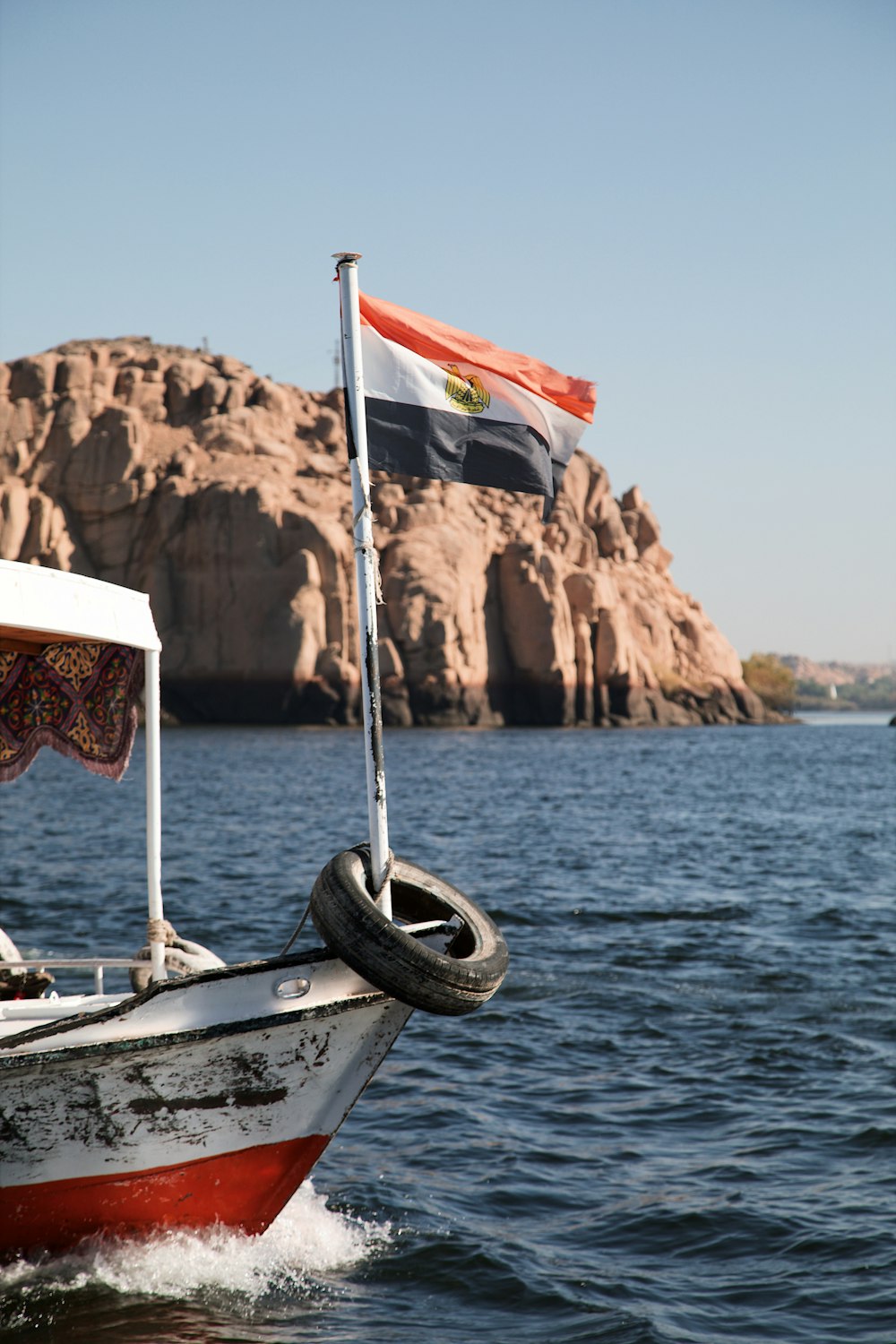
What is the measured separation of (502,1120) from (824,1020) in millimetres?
4332

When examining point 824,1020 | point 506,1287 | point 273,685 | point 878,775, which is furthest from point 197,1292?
point 273,685

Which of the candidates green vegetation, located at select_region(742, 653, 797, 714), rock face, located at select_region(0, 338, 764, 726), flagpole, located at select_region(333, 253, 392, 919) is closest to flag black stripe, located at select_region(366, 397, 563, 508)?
flagpole, located at select_region(333, 253, 392, 919)

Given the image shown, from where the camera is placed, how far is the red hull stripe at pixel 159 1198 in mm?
6816

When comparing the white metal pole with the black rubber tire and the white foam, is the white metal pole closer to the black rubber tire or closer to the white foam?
the black rubber tire

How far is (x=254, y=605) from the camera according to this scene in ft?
255

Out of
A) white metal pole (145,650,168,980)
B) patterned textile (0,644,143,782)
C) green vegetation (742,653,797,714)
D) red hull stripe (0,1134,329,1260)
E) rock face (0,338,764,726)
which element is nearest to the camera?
red hull stripe (0,1134,329,1260)

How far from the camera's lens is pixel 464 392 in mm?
7246

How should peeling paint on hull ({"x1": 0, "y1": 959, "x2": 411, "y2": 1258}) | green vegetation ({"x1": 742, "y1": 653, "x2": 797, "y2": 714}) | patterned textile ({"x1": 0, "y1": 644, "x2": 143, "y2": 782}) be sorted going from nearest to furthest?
peeling paint on hull ({"x1": 0, "y1": 959, "x2": 411, "y2": 1258}) < patterned textile ({"x1": 0, "y1": 644, "x2": 143, "y2": 782}) < green vegetation ({"x1": 742, "y1": 653, "x2": 797, "y2": 714})

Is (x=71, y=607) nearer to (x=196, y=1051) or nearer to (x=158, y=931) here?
(x=158, y=931)

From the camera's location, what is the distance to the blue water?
6.95 m

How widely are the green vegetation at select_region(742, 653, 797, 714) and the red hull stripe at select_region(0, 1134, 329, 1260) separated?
12532cm

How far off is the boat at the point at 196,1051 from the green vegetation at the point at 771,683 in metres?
125

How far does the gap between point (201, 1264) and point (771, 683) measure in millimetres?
130928

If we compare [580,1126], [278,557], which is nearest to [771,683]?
[278,557]
